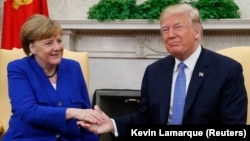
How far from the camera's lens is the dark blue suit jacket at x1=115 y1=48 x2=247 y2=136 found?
67.1 inches

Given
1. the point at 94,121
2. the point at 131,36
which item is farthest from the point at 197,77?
the point at 131,36

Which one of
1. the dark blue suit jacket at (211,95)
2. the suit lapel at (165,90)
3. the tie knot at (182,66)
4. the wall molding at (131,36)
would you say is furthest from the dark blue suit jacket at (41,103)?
the wall molding at (131,36)

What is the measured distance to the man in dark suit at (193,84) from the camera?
5.64ft

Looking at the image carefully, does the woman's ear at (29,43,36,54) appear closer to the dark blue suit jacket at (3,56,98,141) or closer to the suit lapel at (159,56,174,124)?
the dark blue suit jacket at (3,56,98,141)

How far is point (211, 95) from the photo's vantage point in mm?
1728

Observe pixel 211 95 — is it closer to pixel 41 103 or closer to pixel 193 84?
pixel 193 84

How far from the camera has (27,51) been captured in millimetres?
2027

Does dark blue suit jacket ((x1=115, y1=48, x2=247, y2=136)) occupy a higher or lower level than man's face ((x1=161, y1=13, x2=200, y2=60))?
lower

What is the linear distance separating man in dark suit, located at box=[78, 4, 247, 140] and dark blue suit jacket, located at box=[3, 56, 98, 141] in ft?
0.46

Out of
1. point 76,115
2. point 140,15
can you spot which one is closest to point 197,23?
point 76,115

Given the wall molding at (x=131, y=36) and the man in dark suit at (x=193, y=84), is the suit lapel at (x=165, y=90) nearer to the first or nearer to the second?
the man in dark suit at (x=193, y=84)

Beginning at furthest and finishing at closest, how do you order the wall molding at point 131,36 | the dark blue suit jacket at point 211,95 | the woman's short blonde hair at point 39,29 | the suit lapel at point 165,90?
1. the wall molding at point 131,36
2. the woman's short blonde hair at point 39,29
3. the suit lapel at point 165,90
4. the dark blue suit jacket at point 211,95

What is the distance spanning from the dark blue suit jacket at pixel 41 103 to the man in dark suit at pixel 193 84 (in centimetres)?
14

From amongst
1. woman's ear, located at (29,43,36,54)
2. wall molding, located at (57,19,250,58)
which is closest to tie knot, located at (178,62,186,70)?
woman's ear, located at (29,43,36,54)
